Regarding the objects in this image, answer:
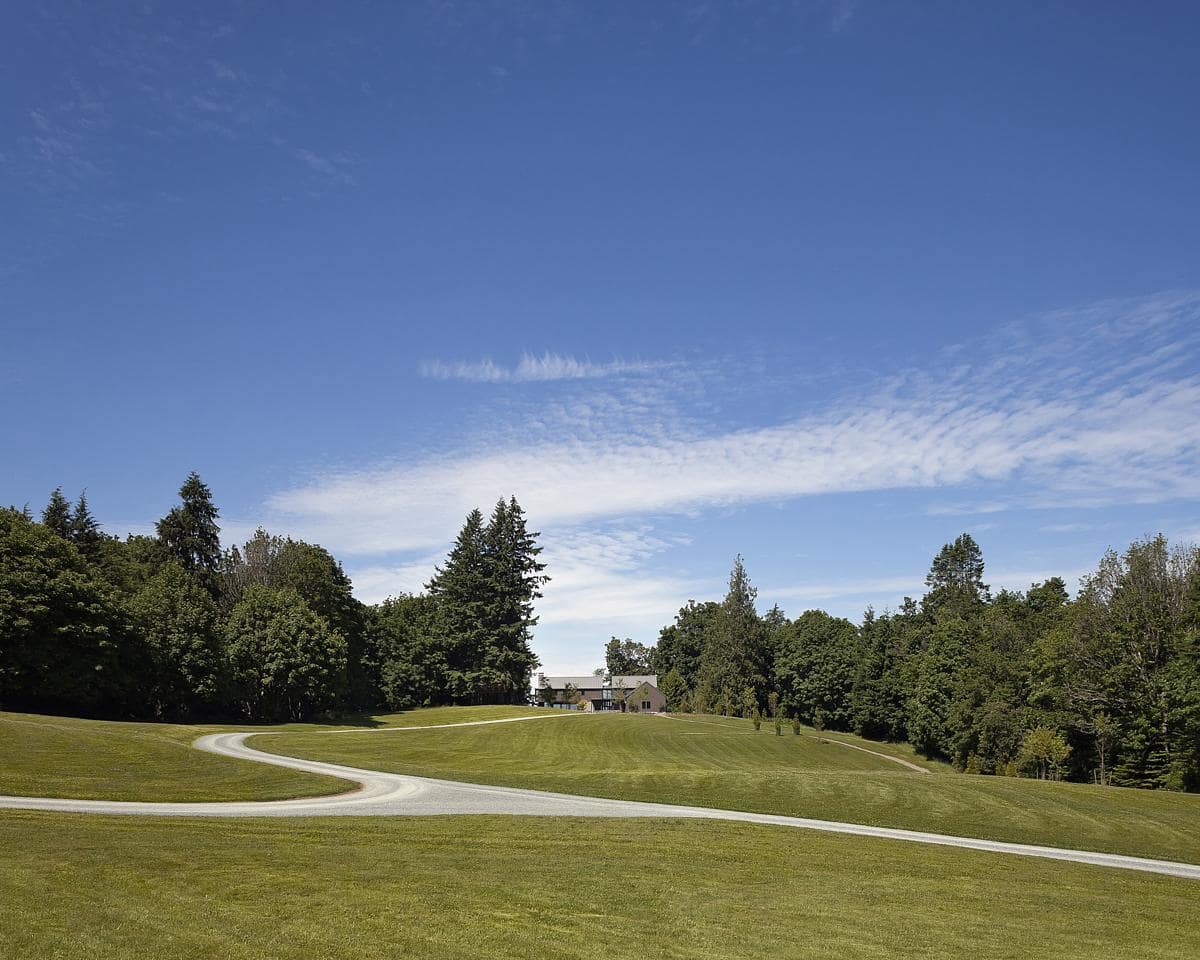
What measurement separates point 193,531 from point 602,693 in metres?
87.6

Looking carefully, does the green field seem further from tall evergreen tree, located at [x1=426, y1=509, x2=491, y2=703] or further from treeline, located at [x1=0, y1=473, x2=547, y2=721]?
tall evergreen tree, located at [x1=426, y1=509, x2=491, y2=703]

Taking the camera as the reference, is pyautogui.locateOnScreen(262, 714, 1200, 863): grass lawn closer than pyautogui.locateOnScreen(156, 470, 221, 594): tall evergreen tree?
Yes

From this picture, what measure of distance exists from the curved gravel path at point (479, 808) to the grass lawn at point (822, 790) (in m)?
1.47

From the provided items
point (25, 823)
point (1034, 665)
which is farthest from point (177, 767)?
point (1034, 665)

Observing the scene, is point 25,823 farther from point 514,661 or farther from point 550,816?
point 514,661

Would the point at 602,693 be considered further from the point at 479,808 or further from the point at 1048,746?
the point at 479,808

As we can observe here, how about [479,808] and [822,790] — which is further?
[822,790]

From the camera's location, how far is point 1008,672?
59000mm

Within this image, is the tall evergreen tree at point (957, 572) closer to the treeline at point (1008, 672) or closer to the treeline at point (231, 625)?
the treeline at point (1008, 672)

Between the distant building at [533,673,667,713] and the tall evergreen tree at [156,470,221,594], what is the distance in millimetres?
62977

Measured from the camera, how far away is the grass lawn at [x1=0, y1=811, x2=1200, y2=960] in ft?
30.8

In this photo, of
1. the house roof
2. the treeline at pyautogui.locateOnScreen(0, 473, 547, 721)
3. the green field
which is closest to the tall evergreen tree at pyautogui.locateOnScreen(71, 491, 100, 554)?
the treeline at pyautogui.locateOnScreen(0, 473, 547, 721)

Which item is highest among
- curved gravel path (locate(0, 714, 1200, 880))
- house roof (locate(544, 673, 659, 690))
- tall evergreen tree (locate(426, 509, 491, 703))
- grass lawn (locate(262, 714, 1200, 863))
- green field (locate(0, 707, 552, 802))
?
tall evergreen tree (locate(426, 509, 491, 703))

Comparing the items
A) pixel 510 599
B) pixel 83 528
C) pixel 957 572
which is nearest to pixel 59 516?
pixel 83 528
